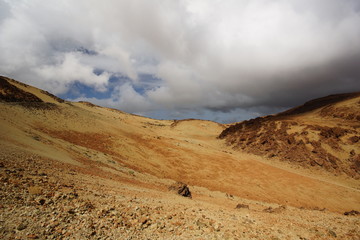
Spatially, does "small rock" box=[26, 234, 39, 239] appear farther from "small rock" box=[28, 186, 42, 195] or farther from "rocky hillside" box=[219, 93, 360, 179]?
"rocky hillside" box=[219, 93, 360, 179]

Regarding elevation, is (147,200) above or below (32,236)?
below

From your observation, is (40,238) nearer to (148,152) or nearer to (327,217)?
(327,217)

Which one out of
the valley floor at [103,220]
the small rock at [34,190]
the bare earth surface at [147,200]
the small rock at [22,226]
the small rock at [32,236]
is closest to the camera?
the small rock at [32,236]

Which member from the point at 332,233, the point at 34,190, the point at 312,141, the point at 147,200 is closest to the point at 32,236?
the point at 34,190

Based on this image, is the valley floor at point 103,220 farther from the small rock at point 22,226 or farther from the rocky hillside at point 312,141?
the rocky hillside at point 312,141

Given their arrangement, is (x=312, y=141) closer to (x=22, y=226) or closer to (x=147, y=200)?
(x=147, y=200)

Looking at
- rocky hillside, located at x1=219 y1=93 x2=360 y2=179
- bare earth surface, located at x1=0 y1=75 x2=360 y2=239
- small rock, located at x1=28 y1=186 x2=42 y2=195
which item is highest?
rocky hillside, located at x1=219 y1=93 x2=360 y2=179

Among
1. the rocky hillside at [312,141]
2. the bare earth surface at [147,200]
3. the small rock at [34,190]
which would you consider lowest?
the bare earth surface at [147,200]

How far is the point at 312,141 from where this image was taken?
3203 centimetres

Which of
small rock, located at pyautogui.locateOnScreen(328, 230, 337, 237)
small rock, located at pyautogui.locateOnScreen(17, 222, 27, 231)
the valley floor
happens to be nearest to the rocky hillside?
the valley floor

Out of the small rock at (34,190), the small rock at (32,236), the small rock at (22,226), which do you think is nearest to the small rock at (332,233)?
the small rock at (32,236)

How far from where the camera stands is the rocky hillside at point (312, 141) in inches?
1117

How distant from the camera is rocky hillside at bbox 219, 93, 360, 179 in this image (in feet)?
93.1

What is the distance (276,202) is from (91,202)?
51.6 ft
